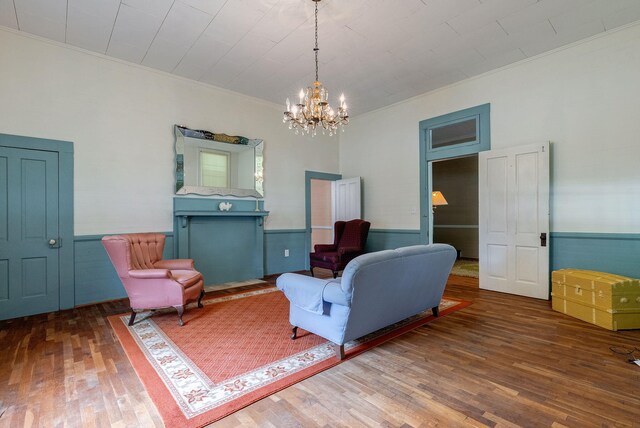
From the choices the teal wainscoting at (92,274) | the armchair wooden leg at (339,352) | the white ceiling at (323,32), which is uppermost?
the white ceiling at (323,32)

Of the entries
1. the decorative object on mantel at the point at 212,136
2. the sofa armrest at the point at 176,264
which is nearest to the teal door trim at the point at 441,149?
the decorative object on mantel at the point at 212,136

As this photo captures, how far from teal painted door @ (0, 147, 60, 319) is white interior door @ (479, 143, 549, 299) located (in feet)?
19.4

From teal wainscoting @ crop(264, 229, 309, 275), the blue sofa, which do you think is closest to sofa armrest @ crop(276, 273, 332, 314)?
the blue sofa

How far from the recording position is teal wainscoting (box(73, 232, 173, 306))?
4023 millimetres

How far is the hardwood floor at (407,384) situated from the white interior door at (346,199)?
3.63 meters

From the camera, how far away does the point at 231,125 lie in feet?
17.9

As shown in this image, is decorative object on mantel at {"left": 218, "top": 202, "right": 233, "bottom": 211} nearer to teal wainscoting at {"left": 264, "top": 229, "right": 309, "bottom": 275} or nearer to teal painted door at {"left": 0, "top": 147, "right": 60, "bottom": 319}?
teal wainscoting at {"left": 264, "top": 229, "right": 309, "bottom": 275}

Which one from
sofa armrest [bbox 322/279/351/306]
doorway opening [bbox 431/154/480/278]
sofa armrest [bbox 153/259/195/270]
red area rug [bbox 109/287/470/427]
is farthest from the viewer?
doorway opening [bbox 431/154/480/278]

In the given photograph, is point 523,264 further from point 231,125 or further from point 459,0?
point 231,125

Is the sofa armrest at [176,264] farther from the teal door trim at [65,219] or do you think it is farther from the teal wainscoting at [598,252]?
the teal wainscoting at [598,252]

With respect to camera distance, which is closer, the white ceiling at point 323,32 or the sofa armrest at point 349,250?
the white ceiling at point 323,32

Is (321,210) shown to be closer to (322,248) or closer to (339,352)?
(322,248)

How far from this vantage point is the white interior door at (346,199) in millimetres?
6484

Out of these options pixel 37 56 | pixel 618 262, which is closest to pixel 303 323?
pixel 618 262
